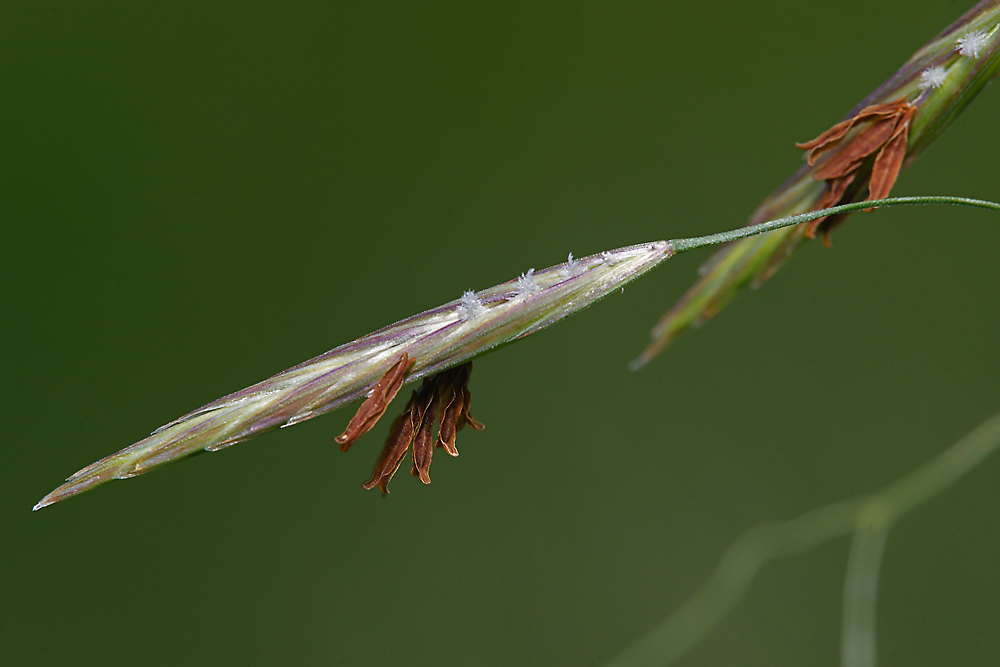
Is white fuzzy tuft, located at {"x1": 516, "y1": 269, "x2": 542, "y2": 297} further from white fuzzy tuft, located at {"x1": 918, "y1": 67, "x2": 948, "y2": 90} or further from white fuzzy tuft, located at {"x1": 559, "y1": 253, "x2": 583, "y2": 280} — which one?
white fuzzy tuft, located at {"x1": 918, "y1": 67, "x2": 948, "y2": 90}

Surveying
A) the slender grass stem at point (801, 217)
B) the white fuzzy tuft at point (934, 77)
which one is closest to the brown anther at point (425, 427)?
the slender grass stem at point (801, 217)

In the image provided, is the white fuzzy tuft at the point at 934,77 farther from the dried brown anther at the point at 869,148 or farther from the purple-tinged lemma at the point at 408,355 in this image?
the purple-tinged lemma at the point at 408,355

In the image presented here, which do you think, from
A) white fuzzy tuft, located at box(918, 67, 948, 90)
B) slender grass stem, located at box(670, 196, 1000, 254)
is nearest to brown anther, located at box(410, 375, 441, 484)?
slender grass stem, located at box(670, 196, 1000, 254)

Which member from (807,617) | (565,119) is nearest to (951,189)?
(565,119)

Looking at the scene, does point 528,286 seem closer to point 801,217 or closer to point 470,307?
point 470,307

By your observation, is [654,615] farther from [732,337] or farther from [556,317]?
[556,317]

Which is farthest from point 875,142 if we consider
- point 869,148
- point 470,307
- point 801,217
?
point 470,307
